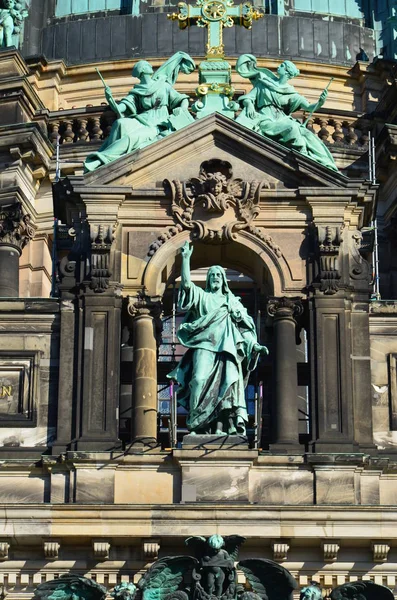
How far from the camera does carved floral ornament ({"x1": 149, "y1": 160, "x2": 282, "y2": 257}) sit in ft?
115

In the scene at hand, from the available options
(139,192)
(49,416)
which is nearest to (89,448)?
(49,416)

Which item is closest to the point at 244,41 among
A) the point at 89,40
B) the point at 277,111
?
the point at 89,40

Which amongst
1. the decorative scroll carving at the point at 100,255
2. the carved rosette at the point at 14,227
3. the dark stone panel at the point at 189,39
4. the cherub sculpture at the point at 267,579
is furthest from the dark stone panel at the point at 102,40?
the cherub sculpture at the point at 267,579

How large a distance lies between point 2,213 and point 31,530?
35.7 ft

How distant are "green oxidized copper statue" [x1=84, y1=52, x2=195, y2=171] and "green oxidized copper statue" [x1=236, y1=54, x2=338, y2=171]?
2.79 ft

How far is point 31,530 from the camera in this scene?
3231 centimetres

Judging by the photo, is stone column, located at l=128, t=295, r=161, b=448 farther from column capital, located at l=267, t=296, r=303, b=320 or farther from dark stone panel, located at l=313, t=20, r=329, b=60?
dark stone panel, located at l=313, t=20, r=329, b=60

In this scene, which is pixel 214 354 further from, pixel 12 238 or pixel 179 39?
pixel 179 39

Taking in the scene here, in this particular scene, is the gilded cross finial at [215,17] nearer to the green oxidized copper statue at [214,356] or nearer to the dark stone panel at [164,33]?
the green oxidized copper statue at [214,356]

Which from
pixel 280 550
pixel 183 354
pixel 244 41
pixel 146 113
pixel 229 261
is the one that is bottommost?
pixel 280 550

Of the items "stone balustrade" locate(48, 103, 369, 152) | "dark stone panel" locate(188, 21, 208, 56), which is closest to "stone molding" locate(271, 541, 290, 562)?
"stone balustrade" locate(48, 103, 369, 152)

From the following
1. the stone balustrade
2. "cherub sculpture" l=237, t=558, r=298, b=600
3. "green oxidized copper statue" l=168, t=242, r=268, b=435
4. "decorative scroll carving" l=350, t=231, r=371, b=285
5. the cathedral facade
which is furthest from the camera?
the stone balustrade

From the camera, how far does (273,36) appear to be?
46.2m

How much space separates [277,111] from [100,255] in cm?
390
